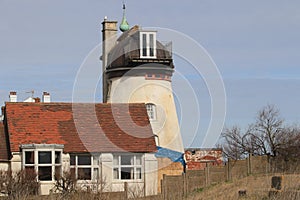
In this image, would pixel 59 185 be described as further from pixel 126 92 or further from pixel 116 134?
pixel 126 92

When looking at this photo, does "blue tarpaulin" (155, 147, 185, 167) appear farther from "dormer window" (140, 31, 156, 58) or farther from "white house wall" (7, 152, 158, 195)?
"dormer window" (140, 31, 156, 58)

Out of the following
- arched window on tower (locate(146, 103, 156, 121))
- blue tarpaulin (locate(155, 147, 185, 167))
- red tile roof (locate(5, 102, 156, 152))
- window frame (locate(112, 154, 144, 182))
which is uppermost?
arched window on tower (locate(146, 103, 156, 121))

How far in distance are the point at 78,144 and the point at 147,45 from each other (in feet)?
34.4

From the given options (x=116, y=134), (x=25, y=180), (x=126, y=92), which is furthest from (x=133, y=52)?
(x=25, y=180)

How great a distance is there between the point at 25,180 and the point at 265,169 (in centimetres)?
1269

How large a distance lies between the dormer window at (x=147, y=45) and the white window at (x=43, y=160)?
1110 cm

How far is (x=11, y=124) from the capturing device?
36.7 m

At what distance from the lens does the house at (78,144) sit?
34.8 m

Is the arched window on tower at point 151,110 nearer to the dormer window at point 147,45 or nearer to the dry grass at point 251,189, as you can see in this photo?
the dormer window at point 147,45

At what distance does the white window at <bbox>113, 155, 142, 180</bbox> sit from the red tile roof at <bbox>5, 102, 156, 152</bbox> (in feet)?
1.49

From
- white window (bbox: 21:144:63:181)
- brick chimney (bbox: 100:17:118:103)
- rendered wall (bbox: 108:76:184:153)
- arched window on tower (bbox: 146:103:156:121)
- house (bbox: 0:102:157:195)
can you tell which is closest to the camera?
white window (bbox: 21:144:63:181)

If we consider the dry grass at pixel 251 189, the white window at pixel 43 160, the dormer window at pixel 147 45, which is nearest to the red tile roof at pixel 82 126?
the white window at pixel 43 160

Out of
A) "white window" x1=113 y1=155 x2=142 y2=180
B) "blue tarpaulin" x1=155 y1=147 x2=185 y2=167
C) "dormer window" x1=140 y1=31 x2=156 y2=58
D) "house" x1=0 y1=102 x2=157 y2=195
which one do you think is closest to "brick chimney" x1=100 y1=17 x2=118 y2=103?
"dormer window" x1=140 y1=31 x2=156 y2=58

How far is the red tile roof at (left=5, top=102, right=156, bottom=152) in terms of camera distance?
3612 cm
